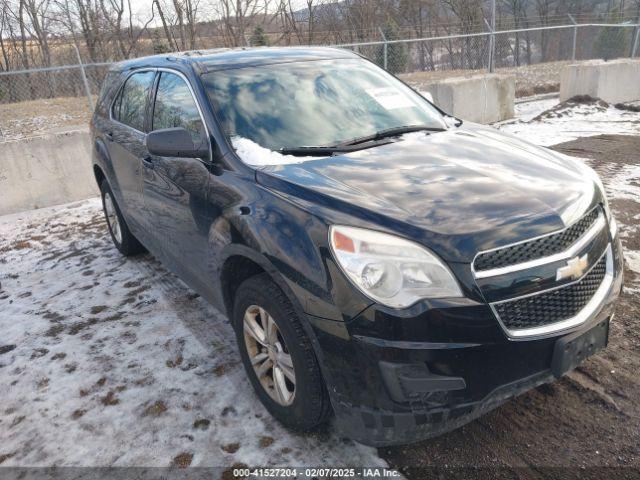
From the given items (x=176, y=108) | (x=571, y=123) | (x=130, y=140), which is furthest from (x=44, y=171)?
(x=571, y=123)

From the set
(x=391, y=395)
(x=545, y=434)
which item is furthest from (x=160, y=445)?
Result: (x=545, y=434)

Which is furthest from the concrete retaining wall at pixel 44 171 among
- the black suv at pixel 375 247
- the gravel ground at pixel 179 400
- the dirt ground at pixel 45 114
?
the dirt ground at pixel 45 114

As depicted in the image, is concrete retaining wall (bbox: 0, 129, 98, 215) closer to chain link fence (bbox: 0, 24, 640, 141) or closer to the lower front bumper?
chain link fence (bbox: 0, 24, 640, 141)

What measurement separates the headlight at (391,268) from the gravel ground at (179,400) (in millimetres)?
894

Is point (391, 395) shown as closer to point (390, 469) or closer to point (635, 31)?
point (390, 469)

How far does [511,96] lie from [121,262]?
960 cm

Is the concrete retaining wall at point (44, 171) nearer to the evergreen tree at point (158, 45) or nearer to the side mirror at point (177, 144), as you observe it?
the side mirror at point (177, 144)

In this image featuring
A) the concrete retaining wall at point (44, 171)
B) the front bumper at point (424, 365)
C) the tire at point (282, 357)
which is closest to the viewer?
the front bumper at point (424, 365)

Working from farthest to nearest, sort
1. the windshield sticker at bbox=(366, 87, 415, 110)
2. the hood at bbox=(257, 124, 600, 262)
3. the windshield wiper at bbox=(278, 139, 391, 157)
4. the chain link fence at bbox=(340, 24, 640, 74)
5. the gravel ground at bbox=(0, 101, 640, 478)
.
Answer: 1. the chain link fence at bbox=(340, 24, 640, 74)
2. the windshield sticker at bbox=(366, 87, 415, 110)
3. the windshield wiper at bbox=(278, 139, 391, 157)
4. the gravel ground at bbox=(0, 101, 640, 478)
5. the hood at bbox=(257, 124, 600, 262)

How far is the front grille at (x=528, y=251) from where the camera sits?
1.96 metres

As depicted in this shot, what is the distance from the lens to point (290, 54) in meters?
3.57

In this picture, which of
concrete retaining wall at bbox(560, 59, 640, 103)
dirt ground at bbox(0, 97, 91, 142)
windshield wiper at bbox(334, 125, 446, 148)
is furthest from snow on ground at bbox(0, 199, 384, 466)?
dirt ground at bbox(0, 97, 91, 142)

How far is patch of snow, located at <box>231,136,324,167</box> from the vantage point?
2.63 metres

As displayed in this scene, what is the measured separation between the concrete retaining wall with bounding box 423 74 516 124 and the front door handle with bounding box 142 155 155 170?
772 centimetres
